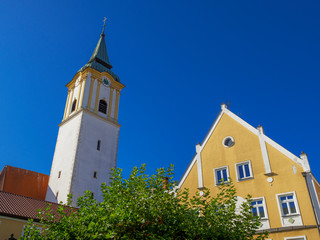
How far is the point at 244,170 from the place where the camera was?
2070cm

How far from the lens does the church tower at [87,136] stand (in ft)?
128

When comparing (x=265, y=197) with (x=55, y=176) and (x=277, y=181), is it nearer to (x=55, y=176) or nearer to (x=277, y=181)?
(x=277, y=181)

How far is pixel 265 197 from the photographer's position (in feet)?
62.5

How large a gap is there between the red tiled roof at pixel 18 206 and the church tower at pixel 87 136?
11.1 metres

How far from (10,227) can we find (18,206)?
2.39 meters

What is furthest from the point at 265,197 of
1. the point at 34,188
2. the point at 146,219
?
the point at 34,188

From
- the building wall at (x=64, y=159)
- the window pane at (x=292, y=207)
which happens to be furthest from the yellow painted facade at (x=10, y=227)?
the window pane at (x=292, y=207)

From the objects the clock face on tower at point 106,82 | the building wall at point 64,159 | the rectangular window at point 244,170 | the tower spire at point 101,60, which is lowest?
the rectangular window at point 244,170

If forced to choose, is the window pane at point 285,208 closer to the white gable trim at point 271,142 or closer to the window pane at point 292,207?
the window pane at point 292,207

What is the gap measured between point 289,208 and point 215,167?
5657 millimetres

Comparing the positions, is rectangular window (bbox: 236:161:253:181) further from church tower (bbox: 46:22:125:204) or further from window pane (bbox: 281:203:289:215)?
church tower (bbox: 46:22:125:204)

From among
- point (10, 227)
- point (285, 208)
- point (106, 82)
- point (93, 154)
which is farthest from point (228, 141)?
point (106, 82)

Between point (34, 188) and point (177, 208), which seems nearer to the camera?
point (177, 208)

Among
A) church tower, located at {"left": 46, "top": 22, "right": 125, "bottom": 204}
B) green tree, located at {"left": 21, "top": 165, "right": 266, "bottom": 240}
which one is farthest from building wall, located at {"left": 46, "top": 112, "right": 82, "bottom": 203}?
green tree, located at {"left": 21, "top": 165, "right": 266, "bottom": 240}
